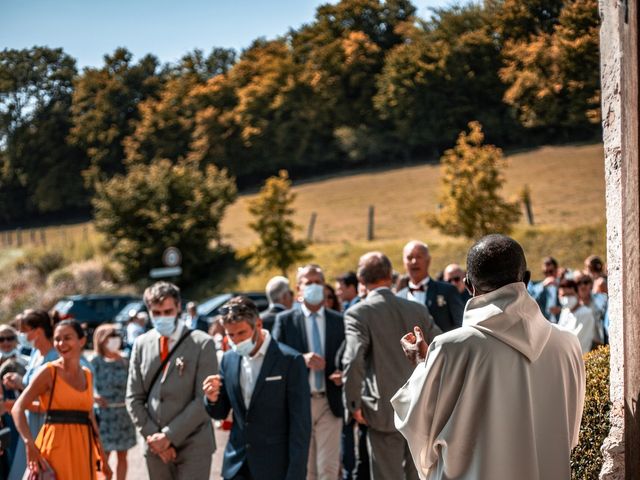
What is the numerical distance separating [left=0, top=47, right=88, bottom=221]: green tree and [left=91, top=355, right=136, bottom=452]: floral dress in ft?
16.4

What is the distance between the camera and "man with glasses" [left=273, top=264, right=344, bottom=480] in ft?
27.8

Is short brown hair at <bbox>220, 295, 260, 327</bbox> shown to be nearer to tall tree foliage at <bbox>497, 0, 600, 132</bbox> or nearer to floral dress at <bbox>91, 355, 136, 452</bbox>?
floral dress at <bbox>91, 355, 136, 452</bbox>

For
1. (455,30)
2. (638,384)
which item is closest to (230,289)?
(455,30)

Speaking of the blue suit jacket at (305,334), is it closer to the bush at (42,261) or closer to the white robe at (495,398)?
the white robe at (495,398)

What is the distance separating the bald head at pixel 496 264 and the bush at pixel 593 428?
5.65 ft

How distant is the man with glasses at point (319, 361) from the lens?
8461mm

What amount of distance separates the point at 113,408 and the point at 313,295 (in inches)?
117

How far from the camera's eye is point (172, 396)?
707 cm

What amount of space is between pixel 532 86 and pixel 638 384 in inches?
565

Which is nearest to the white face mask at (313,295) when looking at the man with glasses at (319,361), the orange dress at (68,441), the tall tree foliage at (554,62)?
the man with glasses at (319,361)

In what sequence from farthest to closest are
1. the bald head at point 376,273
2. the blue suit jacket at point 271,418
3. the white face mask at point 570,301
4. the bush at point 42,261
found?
1. the bush at point 42,261
2. the white face mask at point 570,301
3. the bald head at point 376,273
4. the blue suit jacket at point 271,418

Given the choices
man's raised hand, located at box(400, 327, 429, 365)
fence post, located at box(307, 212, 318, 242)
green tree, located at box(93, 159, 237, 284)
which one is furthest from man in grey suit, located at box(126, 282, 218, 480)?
fence post, located at box(307, 212, 318, 242)

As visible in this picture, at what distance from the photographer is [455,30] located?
20.9m

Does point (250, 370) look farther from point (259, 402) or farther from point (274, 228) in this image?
point (274, 228)
